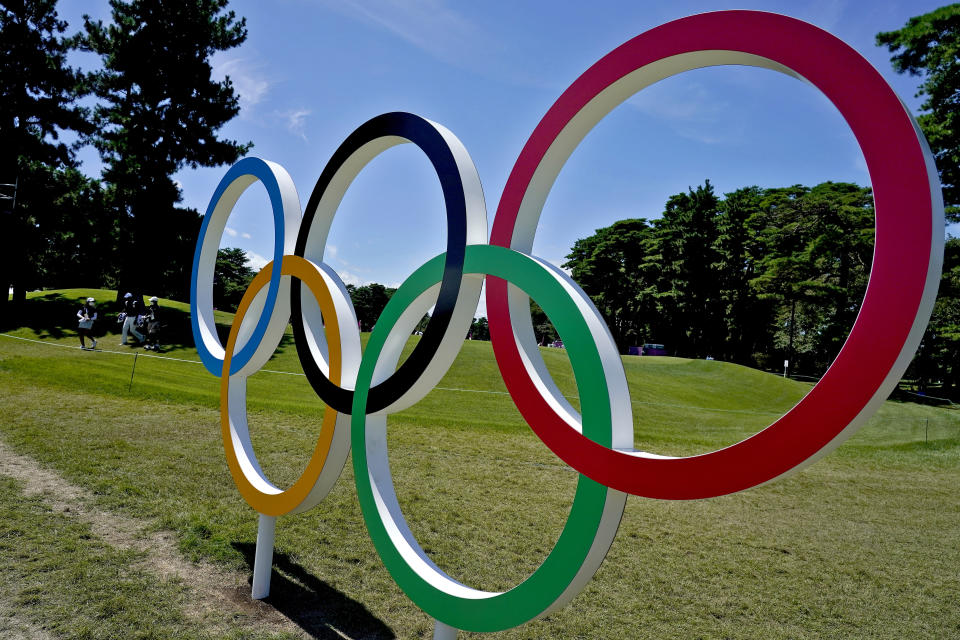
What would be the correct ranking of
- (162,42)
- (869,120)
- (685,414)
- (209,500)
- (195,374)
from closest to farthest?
1. (869,120)
2. (209,500)
3. (195,374)
4. (685,414)
5. (162,42)

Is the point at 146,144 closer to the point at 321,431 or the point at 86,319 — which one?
the point at 86,319

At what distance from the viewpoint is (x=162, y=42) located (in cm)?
2539

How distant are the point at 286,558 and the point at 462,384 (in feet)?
48.7

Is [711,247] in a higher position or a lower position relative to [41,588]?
higher

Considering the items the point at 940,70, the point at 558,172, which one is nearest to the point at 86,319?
the point at 558,172

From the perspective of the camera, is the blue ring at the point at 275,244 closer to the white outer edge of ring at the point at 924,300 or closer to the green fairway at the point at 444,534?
the green fairway at the point at 444,534

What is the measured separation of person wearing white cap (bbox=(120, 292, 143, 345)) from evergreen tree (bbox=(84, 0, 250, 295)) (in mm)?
2353

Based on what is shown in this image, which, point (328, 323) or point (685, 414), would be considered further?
point (685, 414)

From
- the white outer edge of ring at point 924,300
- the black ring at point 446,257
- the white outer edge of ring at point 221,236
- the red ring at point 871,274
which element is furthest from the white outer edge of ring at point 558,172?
the white outer edge of ring at point 221,236

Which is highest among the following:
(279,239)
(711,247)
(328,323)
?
(711,247)

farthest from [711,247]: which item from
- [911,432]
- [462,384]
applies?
[462,384]

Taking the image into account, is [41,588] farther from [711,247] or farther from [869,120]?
[711,247]

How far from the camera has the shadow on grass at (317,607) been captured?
4.98 m

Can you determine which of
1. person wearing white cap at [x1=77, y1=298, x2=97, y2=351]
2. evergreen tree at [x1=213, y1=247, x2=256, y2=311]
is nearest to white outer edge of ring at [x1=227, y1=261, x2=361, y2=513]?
person wearing white cap at [x1=77, y1=298, x2=97, y2=351]
